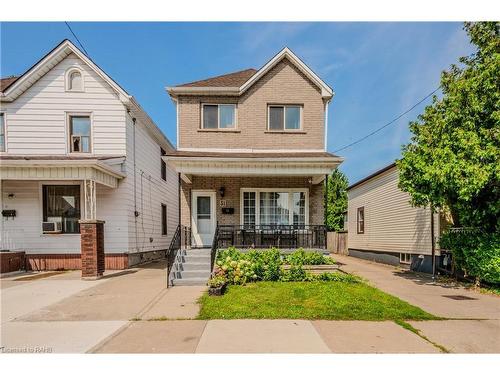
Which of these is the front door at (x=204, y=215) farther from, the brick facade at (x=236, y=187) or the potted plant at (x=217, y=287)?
the potted plant at (x=217, y=287)

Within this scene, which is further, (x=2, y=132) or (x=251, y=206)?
(x=2, y=132)

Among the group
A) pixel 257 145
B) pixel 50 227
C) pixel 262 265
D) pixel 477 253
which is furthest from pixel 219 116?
pixel 477 253

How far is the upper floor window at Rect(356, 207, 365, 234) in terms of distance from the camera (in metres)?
17.3

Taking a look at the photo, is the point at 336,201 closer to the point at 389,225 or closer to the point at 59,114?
the point at 389,225

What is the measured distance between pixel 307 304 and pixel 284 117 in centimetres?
806

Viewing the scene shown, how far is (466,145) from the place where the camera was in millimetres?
7543

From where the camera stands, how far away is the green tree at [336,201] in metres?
28.0

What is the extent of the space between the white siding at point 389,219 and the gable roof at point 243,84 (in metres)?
5.75

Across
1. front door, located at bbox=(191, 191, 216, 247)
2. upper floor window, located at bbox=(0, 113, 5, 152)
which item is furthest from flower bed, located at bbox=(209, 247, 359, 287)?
upper floor window, located at bbox=(0, 113, 5, 152)

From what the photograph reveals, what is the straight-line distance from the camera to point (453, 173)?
748 cm

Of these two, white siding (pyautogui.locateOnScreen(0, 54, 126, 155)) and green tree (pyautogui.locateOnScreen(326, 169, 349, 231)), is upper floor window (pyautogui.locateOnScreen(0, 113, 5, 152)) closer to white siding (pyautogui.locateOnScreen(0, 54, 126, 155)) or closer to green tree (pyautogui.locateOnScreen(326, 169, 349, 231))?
white siding (pyautogui.locateOnScreen(0, 54, 126, 155))

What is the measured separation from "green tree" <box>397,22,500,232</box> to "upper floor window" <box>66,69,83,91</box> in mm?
12859

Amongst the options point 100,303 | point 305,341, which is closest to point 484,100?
point 305,341
